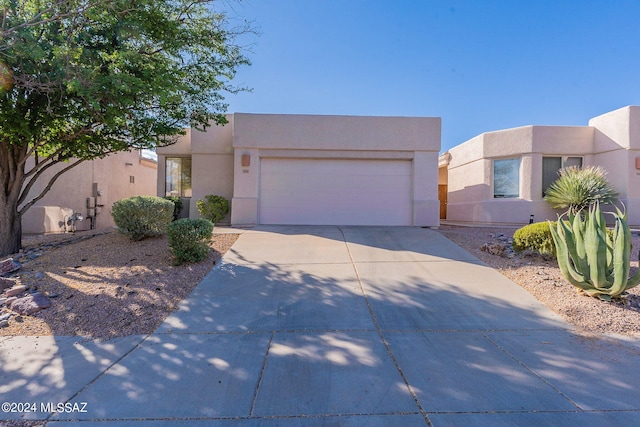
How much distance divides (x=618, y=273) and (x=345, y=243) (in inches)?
214

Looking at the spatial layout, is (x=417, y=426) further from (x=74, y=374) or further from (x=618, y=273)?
(x=618, y=273)

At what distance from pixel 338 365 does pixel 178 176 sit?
12.6 meters

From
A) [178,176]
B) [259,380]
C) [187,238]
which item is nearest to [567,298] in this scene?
[259,380]

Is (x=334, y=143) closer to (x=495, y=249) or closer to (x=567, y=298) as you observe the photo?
(x=495, y=249)

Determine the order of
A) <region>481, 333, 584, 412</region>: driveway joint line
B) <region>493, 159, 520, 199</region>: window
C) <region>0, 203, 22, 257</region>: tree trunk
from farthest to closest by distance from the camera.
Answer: <region>493, 159, 520, 199</region>: window < <region>0, 203, 22, 257</region>: tree trunk < <region>481, 333, 584, 412</region>: driveway joint line

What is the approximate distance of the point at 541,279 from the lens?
5898mm

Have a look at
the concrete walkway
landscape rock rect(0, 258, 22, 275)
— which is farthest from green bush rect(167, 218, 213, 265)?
landscape rock rect(0, 258, 22, 275)

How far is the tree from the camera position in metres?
5.87

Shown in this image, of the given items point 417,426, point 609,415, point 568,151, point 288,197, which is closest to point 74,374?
point 417,426

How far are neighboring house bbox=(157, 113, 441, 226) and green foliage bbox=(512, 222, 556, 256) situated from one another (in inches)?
153

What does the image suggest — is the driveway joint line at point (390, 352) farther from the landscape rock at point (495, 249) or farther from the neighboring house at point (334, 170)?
the neighboring house at point (334, 170)

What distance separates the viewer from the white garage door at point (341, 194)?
37.6 feet

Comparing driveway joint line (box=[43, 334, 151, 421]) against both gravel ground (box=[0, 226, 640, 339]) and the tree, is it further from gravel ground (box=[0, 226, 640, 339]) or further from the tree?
the tree

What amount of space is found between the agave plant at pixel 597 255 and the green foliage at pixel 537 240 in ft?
5.45
